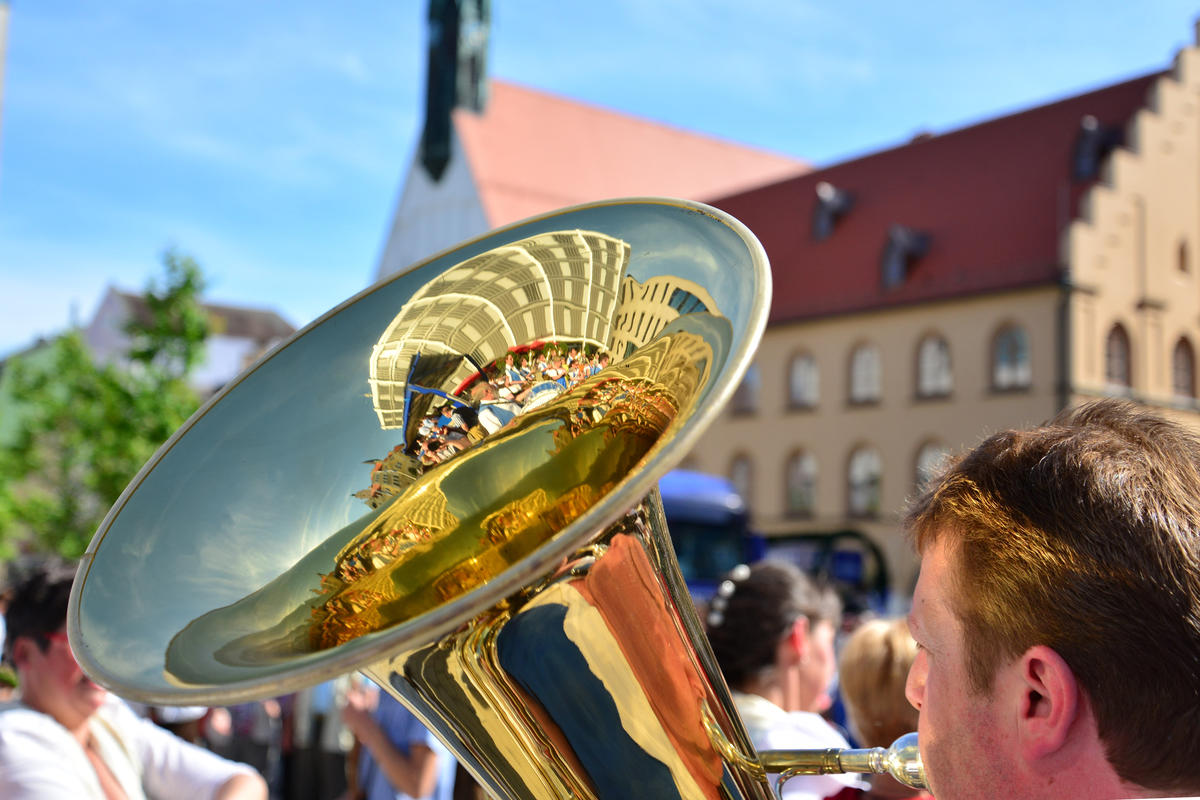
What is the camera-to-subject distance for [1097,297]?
28672mm

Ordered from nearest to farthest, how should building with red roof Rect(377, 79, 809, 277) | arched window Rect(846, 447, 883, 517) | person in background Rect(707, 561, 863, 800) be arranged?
person in background Rect(707, 561, 863, 800), arched window Rect(846, 447, 883, 517), building with red roof Rect(377, 79, 809, 277)

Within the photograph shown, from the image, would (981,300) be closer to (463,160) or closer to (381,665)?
(463,160)

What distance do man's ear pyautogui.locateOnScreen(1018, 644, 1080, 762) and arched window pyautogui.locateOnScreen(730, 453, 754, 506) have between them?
111ft

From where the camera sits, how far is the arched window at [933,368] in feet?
100

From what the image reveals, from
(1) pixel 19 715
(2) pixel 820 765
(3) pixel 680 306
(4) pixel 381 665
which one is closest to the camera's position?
(4) pixel 381 665

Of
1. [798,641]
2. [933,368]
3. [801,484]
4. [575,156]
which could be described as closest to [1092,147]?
[933,368]

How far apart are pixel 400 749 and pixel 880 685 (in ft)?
6.87

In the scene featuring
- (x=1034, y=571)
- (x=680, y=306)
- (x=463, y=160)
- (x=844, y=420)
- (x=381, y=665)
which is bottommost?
(x=381, y=665)

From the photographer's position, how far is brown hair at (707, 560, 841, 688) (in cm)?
350

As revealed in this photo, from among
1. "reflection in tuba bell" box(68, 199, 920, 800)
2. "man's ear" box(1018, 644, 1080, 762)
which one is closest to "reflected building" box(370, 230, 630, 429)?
"reflection in tuba bell" box(68, 199, 920, 800)

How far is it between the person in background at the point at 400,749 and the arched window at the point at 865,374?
28408mm

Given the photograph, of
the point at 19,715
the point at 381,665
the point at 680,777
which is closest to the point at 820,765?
the point at 680,777

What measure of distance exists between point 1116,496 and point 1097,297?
98.0ft

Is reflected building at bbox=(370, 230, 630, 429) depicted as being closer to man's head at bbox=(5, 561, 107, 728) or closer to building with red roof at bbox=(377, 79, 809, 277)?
man's head at bbox=(5, 561, 107, 728)
